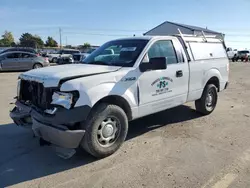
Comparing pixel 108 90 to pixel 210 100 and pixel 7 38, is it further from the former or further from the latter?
pixel 7 38

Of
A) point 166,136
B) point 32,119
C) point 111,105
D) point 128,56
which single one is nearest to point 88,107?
point 111,105

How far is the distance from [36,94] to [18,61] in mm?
16670

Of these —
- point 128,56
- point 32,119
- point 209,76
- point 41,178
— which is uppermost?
point 128,56

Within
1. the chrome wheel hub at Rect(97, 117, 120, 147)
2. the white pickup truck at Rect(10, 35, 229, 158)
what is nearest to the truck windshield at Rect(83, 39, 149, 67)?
the white pickup truck at Rect(10, 35, 229, 158)

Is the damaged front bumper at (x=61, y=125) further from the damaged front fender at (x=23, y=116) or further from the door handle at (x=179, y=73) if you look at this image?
the door handle at (x=179, y=73)

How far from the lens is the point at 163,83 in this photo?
17.1ft

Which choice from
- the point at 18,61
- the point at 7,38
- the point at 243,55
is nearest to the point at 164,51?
the point at 18,61

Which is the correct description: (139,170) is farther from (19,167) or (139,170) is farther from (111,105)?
(19,167)

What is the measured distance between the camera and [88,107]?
3.95 meters

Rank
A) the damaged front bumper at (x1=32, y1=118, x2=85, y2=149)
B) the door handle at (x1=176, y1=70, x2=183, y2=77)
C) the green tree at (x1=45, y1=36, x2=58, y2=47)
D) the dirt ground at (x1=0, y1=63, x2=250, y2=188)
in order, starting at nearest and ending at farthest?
1. the dirt ground at (x1=0, y1=63, x2=250, y2=188)
2. the damaged front bumper at (x1=32, y1=118, x2=85, y2=149)
3. the door handle at (x1=176, y1=70, x2=183, y2=77)
4. the green tree at (x1=45, y1=36, x2=58, y2=47)

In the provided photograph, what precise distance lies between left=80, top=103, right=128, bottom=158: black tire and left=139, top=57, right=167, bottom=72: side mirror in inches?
34.3

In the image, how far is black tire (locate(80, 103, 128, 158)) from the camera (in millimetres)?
4054

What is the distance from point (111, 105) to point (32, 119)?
3.96 ft

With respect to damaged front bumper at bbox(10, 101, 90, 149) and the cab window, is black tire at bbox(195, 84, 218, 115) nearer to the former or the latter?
the cab window
